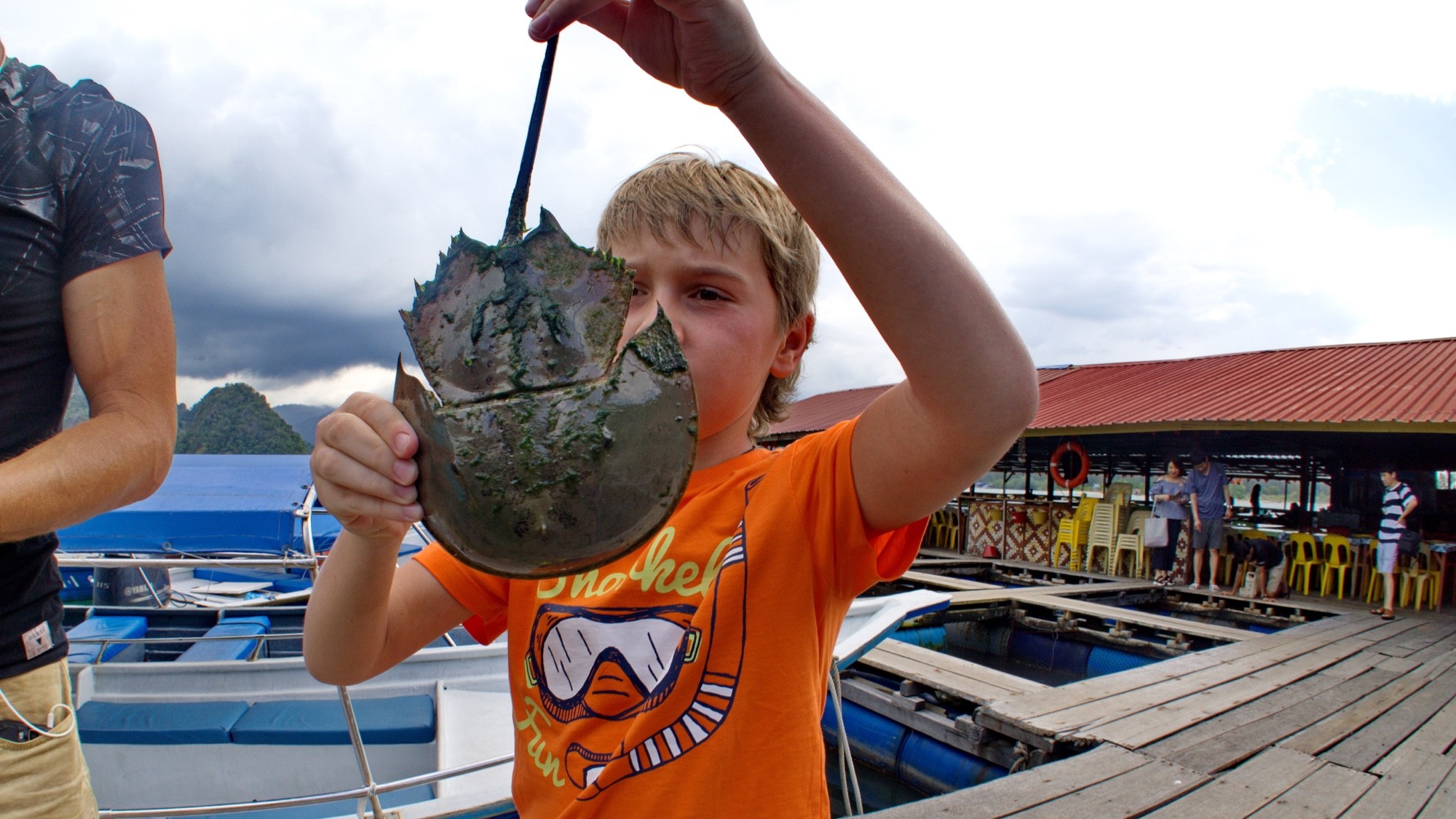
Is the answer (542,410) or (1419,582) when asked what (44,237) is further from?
(1419,582)

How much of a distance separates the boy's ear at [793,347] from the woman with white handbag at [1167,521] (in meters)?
13.5

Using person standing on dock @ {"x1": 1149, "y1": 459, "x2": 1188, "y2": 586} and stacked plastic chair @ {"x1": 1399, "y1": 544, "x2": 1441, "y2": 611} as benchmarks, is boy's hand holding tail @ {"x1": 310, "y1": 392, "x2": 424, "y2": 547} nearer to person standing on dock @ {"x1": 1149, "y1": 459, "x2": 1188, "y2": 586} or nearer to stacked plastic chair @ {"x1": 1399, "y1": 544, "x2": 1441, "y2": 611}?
person standing on dock @ {"x1": 1149, "y1": 459, "x2": 1188, "y2": 586}

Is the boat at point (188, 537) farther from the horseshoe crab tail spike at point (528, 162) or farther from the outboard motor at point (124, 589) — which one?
the horseshoe crab tail spike at point (528, 162)

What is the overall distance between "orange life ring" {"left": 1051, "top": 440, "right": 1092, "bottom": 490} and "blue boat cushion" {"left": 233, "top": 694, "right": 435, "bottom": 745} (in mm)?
14084

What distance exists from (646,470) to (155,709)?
5.60 metres

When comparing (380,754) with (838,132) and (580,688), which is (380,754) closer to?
(580,688)

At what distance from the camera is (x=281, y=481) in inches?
412

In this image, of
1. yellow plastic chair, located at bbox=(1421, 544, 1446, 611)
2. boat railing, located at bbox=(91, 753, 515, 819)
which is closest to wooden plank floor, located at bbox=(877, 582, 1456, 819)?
boat railing, located at bbox=(91, 753, 515, 819)

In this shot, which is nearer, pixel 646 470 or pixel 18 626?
pixel 646 470

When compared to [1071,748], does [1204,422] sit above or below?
above

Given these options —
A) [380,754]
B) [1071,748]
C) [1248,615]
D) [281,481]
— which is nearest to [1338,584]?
[1248,615]

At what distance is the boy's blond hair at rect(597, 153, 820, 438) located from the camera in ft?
4.56

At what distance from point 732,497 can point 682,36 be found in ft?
2.91

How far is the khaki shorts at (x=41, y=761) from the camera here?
1469mm
